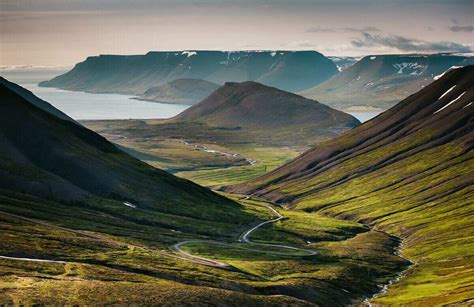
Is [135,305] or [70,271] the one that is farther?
[70,271]

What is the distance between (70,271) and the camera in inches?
6004

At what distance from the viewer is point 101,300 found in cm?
13062

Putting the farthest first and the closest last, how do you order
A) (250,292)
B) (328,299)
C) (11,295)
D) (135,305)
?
1. (328,299)
2. (250,292)
3. (135,305)
4. (11,295)

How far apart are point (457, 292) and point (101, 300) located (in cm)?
8101

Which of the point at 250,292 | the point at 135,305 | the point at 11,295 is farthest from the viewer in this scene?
the point at 250,292

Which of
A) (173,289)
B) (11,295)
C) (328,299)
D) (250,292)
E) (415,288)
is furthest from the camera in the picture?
(415,288)

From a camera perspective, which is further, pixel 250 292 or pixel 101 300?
pixel 250 292

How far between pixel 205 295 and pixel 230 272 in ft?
121

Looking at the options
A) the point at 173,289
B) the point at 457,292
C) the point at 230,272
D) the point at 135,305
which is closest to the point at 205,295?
the point at 173,289

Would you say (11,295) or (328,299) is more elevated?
(11,295)

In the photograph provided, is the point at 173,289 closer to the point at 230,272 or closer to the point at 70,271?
the point at 70,271

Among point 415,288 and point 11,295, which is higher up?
point 11,295

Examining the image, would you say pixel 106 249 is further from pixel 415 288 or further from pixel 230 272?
pixel 415 288

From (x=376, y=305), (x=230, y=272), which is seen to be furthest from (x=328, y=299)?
(x=230, y=272)
